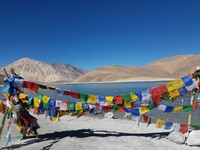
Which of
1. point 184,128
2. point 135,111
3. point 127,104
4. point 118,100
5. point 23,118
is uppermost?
point 118,100

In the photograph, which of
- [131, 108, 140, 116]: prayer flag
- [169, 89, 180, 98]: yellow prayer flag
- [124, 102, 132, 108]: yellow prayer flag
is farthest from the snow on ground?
[169, 89, 180, 98]: yellow prayer flag

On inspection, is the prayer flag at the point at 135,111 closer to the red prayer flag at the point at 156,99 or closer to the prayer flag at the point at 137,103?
the prayer flag at the point at 137,103

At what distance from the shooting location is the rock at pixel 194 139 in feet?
40.1

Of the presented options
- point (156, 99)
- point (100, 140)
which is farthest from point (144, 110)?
point (100, 140)

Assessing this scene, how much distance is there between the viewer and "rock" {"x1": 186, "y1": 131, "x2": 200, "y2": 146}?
12233 millimetres

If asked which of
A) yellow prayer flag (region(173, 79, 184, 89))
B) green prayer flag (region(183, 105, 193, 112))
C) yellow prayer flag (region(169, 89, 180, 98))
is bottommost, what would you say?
green prayer flag (region(183, 105, 193, 112))

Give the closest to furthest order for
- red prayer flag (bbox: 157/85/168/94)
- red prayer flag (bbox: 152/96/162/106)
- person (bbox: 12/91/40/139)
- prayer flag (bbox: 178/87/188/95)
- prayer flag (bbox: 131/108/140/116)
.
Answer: prayer flag (bbox: 178/87/188/95), red prayer flag (bbox: 157/85/168/94), red prayer flag (bbox: 152/96/162/106), person (bbox: 12/91/40/139), prayer flag (bbox: 131/108/140/116)

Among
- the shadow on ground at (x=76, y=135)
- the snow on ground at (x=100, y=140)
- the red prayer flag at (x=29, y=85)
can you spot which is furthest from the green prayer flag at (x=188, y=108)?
the red prayer flag at (x=29, y=85)

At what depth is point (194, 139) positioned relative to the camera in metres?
12.4

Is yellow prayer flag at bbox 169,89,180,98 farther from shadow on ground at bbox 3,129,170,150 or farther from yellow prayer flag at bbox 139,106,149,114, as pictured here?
shadow on ground at bbox 3,129,170,150

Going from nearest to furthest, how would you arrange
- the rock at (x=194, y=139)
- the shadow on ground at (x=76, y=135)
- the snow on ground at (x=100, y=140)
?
the rock at (x=194, y=139) < the snow on ground at (x=100, y=140) < the shadow on ground at (x=76, y=135)

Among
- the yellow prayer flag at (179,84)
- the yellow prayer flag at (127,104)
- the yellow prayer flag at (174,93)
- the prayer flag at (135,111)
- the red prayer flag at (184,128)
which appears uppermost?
the yellow prayer flag at (179,84)

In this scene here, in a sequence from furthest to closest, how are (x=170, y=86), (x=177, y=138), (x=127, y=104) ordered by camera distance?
(x=127, y=104) < (x=170, y=86) < (x=177, y=138)

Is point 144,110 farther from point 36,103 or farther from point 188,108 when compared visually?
point 36,103
